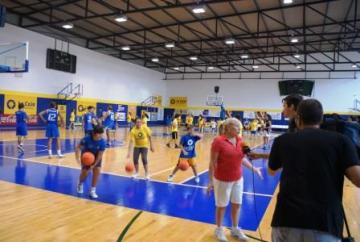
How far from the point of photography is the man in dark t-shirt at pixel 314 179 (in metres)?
1.96

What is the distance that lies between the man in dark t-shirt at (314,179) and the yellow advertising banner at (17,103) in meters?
22.1

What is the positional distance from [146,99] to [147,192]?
2931 centimetres

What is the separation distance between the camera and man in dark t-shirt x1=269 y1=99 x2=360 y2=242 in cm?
196

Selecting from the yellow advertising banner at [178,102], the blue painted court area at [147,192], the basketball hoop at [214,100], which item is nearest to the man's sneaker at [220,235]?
the blue painted court area at [147,192]

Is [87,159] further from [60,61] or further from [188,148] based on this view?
[60,61]

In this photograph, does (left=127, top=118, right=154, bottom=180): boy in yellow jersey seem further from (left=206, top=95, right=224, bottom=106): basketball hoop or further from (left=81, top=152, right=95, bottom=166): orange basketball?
(left=206, top=95, right=224, bottom=106): basketball hoop

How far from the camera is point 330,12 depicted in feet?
60.6

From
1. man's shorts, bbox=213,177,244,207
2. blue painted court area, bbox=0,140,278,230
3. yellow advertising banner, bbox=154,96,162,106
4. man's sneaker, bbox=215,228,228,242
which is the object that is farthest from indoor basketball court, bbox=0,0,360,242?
man's shorts, bbox=213,177,244,207

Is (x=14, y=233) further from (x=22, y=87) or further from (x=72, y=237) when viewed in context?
(x=22, y=87)

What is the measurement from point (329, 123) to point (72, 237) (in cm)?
356

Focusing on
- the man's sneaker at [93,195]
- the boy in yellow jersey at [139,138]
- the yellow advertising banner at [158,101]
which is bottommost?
the man's sneaker at [93,195]

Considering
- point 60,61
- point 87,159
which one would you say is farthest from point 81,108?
point 87,159

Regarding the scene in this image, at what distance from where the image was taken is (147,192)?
7164mm

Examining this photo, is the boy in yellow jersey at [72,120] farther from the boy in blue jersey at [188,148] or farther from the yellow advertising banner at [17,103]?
the boy in blue jersey at [188,148]
